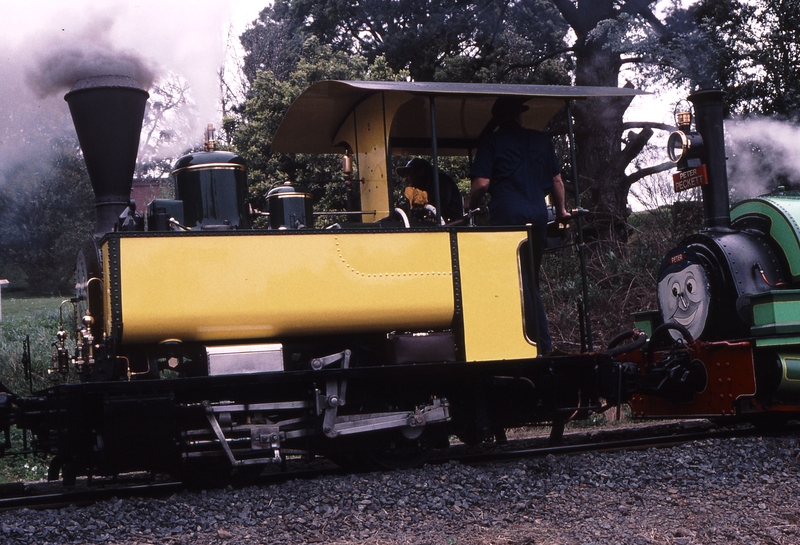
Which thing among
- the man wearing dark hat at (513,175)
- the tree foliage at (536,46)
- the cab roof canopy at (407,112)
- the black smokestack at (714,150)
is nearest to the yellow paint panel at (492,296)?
the man wearing dark hat at (513,175)

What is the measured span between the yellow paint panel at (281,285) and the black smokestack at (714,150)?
3.08m

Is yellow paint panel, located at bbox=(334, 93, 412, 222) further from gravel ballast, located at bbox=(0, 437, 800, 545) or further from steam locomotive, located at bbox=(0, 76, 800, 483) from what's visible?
gravel ballast, located at bbox=(0, 437, 800, 545)

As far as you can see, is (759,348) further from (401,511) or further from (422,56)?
(422,56)

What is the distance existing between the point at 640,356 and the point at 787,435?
122 centimetres

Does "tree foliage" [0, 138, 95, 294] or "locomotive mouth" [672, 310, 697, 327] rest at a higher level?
"tree foliage" [0, 138, 95, 294]

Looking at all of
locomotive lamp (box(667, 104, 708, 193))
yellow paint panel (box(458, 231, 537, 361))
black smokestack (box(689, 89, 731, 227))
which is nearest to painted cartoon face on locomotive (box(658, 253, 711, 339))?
black smokestack (box(689, 89, 731, 227))

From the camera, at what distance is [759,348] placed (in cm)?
617

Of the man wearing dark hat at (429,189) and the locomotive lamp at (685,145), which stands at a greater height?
the locomotive lamp at (685,145)

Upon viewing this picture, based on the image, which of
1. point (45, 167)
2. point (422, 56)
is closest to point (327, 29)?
point (422, 56)

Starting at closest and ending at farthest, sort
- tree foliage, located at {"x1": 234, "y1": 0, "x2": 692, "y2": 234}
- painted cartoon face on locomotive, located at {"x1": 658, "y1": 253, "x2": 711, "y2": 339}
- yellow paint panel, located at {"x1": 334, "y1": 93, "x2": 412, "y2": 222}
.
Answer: yellow paint panel, located at {"x1": 334, "y1": 93, "x2": 412, "y2": 222}
painted cartoon face on locomotive, located at {"x1": 658, "y1": 253, "x2": 711, "y2": 339}
tree foliage, located at {"x1": 234, "y1": 0, "x2": 692, "y2": 234}

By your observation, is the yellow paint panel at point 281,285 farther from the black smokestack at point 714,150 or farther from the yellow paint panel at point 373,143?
the black smokestack at point 714,150

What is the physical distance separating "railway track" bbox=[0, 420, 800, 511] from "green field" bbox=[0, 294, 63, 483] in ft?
2.41

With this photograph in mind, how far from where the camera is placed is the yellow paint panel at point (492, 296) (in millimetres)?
5195

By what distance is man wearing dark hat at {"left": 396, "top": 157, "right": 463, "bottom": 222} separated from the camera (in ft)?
19.6
